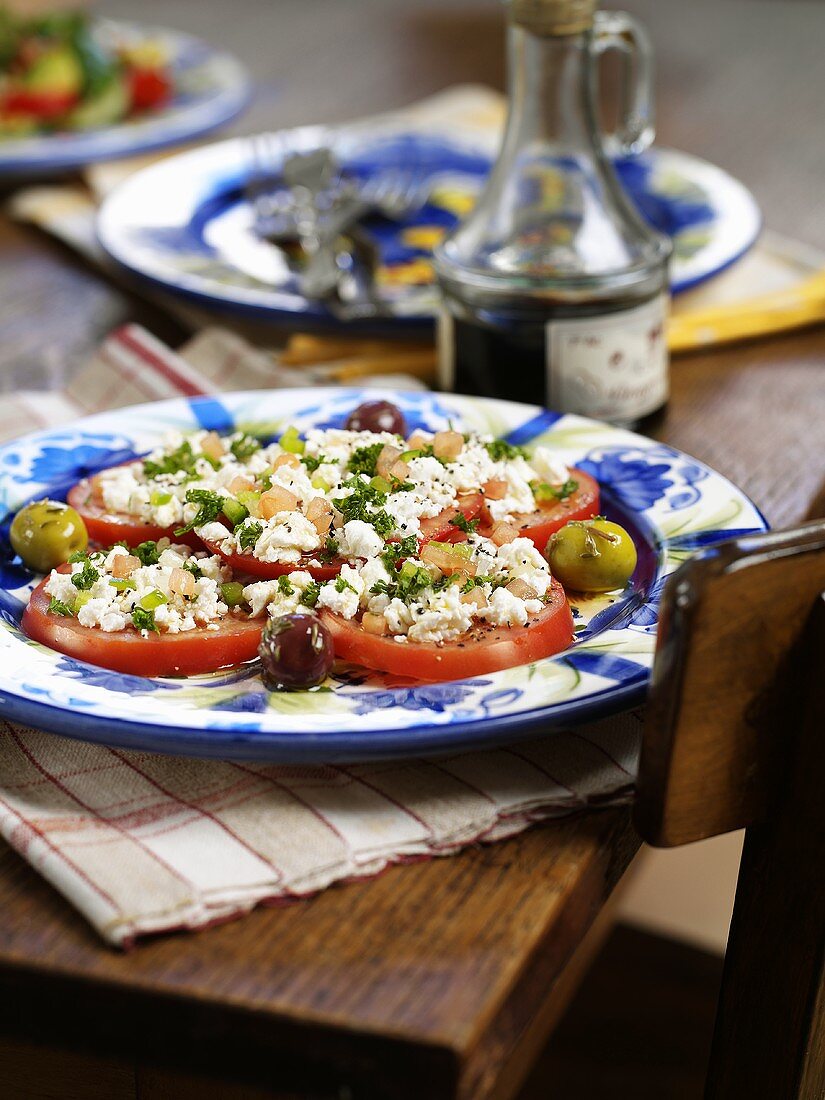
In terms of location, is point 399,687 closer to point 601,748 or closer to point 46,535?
point 601,748

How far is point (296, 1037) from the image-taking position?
0.68 m

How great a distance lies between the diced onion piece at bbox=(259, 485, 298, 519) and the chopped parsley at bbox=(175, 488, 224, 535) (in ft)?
0.11

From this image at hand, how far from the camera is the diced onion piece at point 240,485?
1.01 metres

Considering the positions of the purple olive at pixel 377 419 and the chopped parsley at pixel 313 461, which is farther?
the purple olive at pixel 377 419

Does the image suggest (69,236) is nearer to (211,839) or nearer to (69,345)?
(69,345)

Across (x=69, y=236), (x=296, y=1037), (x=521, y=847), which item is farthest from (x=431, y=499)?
(x=69, y=236)

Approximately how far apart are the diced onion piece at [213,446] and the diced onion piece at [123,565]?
17 centimetres

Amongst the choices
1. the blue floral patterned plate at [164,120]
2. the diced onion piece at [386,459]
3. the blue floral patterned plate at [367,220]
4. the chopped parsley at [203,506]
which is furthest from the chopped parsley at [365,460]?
the blue floral patterned plate at [164,120]

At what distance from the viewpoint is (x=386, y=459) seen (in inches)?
41.1

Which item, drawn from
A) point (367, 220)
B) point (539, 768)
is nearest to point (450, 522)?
point (539, 768)

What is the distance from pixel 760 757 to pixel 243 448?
0.50 meters

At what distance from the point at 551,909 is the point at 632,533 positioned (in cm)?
39

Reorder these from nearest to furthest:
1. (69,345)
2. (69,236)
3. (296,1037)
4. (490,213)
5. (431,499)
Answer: (296,1037) → (431,499) → (490,213) → (69,345) → (69,236)

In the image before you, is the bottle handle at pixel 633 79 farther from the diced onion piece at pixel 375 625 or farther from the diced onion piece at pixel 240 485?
the diced onion piece at pixel 375 625
